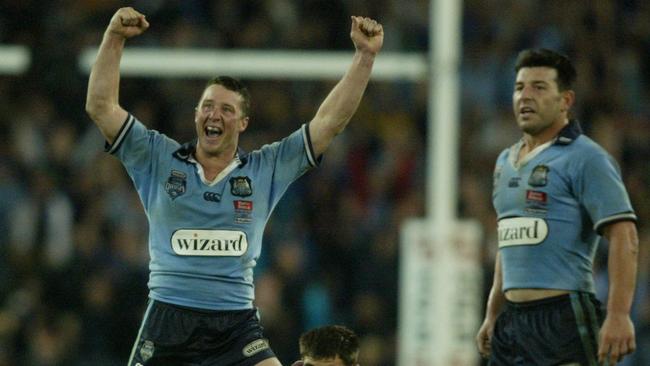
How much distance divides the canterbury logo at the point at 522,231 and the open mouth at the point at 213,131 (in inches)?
47.2

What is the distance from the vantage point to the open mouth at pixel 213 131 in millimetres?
6129

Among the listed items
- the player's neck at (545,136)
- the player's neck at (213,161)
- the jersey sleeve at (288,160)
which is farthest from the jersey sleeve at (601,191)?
the player's neck at (213,161)

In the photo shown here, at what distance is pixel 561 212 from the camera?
→ 19.6 feet

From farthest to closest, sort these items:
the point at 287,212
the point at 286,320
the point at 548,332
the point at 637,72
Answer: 1. the point at 637,72
2. the point at 287,212
3. the point at 286,320
4. the point at 548,332

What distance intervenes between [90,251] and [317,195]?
6.32 ft

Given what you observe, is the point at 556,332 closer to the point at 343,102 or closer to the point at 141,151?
the point at 343,102

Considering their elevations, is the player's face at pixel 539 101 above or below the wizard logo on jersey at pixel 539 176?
above

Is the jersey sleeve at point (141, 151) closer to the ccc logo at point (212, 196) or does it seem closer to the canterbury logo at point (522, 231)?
the ccc logo at point (212, 196)

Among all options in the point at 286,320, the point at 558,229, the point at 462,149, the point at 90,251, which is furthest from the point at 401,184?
the point at 558,229

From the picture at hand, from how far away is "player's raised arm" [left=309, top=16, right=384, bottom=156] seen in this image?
622 cm

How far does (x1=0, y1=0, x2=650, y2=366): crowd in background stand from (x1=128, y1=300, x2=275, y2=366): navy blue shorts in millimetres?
5082

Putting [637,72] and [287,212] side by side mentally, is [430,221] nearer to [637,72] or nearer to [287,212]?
[287,212]

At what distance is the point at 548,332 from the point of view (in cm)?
595

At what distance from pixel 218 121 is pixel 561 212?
1407mm
